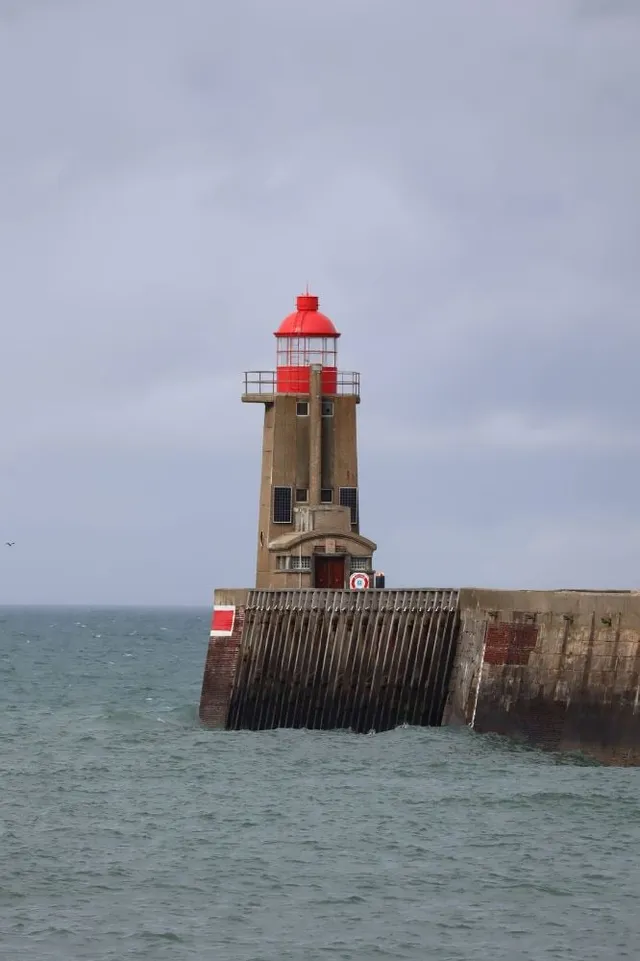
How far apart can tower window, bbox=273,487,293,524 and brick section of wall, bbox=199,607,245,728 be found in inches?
148

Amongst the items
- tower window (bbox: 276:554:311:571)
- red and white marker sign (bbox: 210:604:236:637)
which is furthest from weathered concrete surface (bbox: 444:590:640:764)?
tower window (bbox: 276:554:311:571)

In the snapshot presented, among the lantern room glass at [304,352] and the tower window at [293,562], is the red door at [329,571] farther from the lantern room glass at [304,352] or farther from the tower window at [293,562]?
the lantern room glass at [304,352]

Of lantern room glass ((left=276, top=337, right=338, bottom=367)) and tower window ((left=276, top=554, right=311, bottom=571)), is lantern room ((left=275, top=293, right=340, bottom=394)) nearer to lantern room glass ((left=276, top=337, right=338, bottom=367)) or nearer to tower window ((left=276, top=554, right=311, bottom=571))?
lantern room glass ((left=276, top=337, right=338, bottom=367))

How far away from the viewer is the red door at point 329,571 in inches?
1865

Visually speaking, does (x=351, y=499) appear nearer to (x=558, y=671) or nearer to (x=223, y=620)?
(x=223, y=620)

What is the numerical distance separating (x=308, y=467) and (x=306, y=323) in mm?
4037

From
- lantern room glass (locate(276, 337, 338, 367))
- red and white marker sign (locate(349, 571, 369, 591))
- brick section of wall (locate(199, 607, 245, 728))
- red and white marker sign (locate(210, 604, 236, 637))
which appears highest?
lantern room glass (locate(276, 337, 338, 367))

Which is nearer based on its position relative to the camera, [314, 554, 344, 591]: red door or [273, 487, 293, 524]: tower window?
[314, 554, 344, 591]: red door

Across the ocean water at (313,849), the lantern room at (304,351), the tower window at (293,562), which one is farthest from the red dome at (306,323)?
the ocean water at (313,849)

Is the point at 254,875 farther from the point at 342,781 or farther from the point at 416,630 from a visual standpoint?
the point at 416,630

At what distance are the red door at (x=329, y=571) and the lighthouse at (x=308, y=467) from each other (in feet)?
0.09

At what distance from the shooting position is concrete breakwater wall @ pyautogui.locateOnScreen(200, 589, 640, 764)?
34.1 meters

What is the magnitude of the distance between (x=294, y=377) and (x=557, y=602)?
49.8 ft

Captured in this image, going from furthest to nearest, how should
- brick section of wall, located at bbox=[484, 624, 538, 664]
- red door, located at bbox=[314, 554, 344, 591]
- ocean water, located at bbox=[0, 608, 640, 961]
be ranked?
red door, located at bbox=[314, 554, 344, 591] → brick section of wall, located at bbox=[484, 624, 538, 664] → ocean water, located at bbox=[0, 608, 640, 961]
